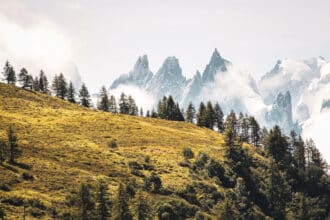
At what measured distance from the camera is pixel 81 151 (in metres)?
98.8

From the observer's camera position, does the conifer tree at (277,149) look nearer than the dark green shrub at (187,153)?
No

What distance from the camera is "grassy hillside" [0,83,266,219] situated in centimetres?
7106

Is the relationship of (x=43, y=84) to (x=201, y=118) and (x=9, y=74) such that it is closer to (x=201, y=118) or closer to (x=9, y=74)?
(x=9, y=74)

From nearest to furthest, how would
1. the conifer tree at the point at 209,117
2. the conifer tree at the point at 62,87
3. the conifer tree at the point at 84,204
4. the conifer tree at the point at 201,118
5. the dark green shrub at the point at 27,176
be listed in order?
the conifer tree at the point at 84,204, the dark green shrub at the point at 27,176, the conifer tree at the point at 201,118, the conifer tree at the point at 209,117, the conifer tree at the point at 62,87

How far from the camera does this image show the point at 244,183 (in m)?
106

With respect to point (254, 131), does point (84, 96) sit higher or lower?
higher

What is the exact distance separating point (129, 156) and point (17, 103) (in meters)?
54.0

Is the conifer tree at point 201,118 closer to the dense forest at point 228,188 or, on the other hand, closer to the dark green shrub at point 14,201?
the dense forest at point 228,188

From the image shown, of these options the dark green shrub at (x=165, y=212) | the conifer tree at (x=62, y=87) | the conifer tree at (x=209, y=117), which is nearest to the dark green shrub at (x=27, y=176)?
the dark green shrub at (x=165, y=212)

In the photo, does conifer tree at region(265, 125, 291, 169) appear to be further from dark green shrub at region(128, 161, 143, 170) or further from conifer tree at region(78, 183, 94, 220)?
conifer tree at region(78, 183, 94, 220)

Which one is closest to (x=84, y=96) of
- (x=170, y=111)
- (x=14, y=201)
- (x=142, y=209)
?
(x=170, y=111)

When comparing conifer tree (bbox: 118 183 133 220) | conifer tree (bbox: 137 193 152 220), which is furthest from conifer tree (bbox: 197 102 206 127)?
conifer tree (bbox: 118 183 133 220)

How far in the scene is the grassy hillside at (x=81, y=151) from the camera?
7106cm

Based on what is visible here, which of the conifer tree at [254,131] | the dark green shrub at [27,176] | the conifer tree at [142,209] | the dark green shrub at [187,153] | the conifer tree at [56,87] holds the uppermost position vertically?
the conifer tree at [56,87]
